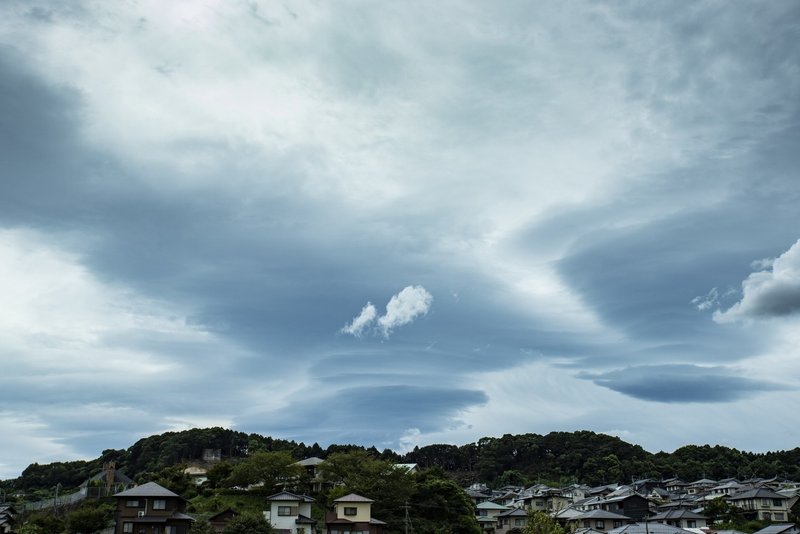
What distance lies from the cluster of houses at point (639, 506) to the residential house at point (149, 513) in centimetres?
3949

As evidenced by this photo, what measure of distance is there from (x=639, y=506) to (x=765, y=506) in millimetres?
14829

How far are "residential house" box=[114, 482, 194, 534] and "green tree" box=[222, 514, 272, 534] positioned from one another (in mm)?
8058

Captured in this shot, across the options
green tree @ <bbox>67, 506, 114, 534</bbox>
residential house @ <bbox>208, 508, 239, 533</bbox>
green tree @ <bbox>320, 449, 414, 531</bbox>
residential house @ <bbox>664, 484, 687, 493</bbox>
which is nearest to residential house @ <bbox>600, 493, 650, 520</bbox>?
green tree @ <bbox>320, 449, 414, 531</bbox>

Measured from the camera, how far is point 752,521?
81.7m

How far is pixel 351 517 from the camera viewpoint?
205 ft

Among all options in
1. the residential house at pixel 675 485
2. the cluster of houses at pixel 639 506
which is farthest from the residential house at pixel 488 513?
the residential house at pixel 675 485

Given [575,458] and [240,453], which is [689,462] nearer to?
[575,458]

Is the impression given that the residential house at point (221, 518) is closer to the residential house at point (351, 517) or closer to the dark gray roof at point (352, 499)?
the residential house at point (351, 517)

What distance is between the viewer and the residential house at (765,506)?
3253 inches

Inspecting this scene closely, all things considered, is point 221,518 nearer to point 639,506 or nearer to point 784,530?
point 784,530

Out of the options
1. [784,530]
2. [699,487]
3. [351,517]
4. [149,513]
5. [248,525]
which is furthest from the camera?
[699,487]

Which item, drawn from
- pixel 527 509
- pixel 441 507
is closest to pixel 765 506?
pixel 527 509

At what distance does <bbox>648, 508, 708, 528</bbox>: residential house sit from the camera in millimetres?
79250

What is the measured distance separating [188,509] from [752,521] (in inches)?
2598
